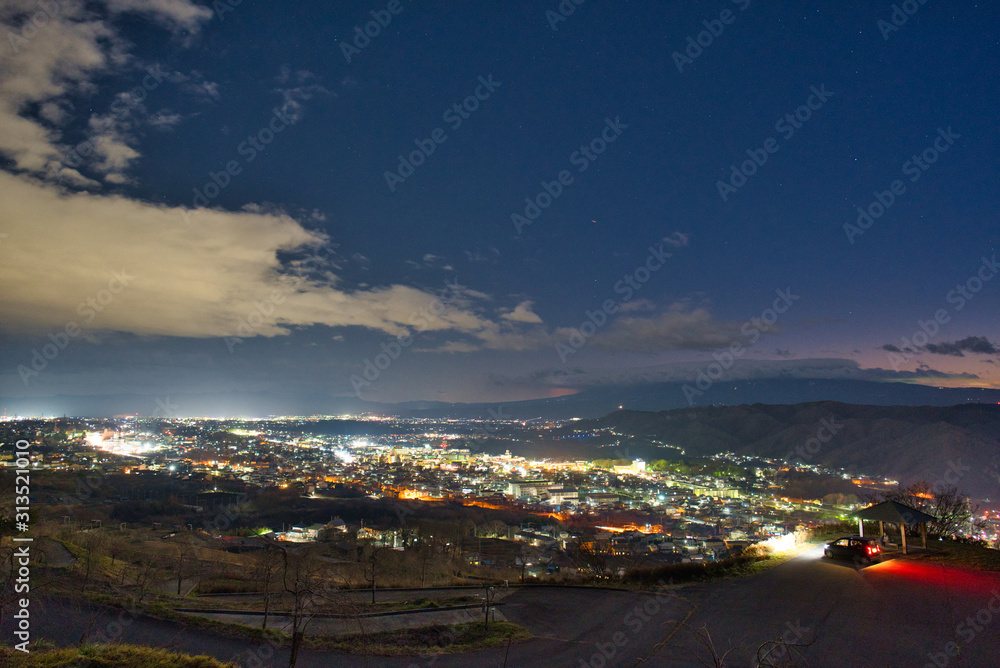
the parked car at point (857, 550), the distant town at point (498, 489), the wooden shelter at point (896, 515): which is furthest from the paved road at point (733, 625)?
the distant town at point (498, 489)

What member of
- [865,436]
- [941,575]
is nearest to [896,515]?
[941,575]

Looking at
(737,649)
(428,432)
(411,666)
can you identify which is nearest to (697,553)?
(737,649)

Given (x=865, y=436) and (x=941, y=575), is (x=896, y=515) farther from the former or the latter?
(x=865, y=436)

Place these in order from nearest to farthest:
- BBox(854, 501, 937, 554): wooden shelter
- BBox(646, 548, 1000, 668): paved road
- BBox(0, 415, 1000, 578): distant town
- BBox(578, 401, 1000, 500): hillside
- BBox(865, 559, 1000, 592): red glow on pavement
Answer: BBox(646, 548, 1000, 668): paved road, BBox(865, 559, 1000, 592): red glow on pavement, BBox(854, 501, 937, 554): wooden shelter, BBox(0, 415, 1000, 578): distant town, BBox(578, 401, 1000, 500): hillside

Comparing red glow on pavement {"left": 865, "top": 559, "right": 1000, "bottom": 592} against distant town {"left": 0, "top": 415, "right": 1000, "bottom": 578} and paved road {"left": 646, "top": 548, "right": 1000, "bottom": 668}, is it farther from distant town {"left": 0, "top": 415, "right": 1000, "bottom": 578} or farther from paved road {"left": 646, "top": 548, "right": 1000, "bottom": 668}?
distant town {"left": 0, "top": 415, "right": 1000, "bottom": 578}

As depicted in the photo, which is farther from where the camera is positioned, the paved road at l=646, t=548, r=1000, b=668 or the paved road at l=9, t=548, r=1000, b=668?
the paved road at l=9, t=548, r=1000, b=668

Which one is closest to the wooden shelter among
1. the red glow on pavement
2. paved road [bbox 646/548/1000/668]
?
the red glow on pavement

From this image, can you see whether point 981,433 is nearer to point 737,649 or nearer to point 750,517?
point 750,517
